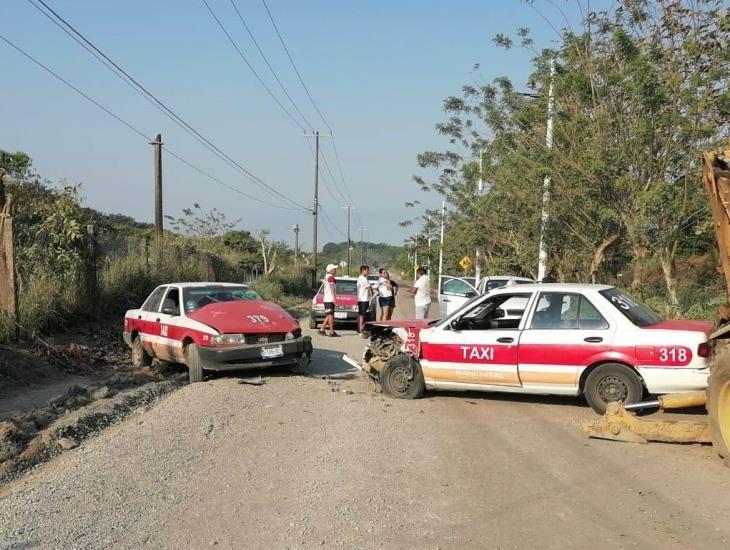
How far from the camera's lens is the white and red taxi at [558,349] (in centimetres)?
746

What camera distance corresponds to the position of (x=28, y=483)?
566 cm

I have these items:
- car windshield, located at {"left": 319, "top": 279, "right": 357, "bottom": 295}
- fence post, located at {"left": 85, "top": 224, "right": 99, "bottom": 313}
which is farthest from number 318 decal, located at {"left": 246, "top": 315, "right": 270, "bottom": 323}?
car windshield, located at {"left": 319, "top": 279, "right": 357, "bottom": 295}

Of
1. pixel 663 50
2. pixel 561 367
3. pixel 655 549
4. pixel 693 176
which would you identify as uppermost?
pixel 663 50

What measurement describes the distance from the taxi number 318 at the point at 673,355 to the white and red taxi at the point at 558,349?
1cm

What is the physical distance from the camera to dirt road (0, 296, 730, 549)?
4543 millimetres

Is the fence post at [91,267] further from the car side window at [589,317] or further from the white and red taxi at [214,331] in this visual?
the car side window at [589,317]

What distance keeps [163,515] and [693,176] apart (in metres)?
12.1

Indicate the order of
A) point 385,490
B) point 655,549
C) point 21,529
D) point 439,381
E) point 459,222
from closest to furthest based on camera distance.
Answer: point 655,549 → point 21,529 → point 385,490 → point 439,381 → point 459,222

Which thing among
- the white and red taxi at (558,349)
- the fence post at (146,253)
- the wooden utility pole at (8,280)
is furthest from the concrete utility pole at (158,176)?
the white and red taxi at (558,349)

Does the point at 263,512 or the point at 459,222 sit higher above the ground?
the point at 459,222

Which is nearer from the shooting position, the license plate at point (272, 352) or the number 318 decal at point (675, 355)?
the number 318 decal at point (675, 355)

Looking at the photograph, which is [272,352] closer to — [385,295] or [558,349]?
[558,349]

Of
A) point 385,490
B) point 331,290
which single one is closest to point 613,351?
point 385,490

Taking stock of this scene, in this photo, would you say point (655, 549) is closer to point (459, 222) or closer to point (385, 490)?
point (385, 490)
